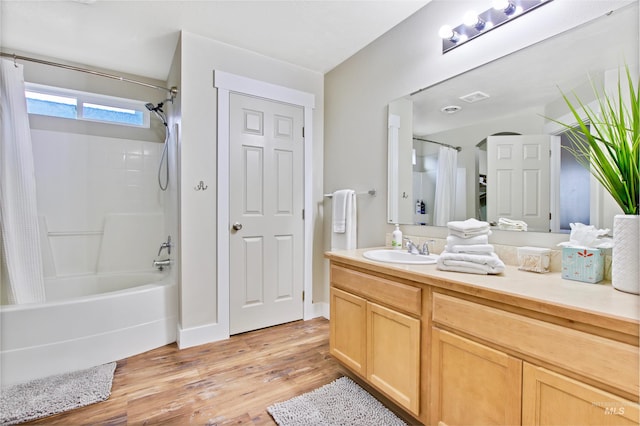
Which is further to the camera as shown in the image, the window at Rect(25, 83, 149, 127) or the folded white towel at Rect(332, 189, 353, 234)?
the window at Rect(25, 83, 149, 127)

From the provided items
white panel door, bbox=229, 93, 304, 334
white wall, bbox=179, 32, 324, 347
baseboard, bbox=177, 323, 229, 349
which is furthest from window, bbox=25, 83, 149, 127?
baseboard, bbox=177, 323, 229, 349

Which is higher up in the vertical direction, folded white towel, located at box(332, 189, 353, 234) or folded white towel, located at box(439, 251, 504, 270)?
folded white towel, located at box(332, 189, 353, 234)

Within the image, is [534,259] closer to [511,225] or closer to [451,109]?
[511,225]

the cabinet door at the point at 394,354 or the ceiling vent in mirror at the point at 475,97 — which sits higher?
the ceiling vent in mirror at the point at 475,97

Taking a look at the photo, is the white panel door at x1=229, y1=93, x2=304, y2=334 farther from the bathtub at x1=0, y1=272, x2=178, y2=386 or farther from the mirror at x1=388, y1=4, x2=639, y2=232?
the mirror at x1=388, y1=4, x2=639, y2=232

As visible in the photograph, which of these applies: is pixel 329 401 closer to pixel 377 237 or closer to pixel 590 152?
pixel 377 237

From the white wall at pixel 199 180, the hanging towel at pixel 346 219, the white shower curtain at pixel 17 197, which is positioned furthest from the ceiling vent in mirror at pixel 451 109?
the white shower curtain at pixel 17 197

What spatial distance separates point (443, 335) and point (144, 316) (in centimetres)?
213

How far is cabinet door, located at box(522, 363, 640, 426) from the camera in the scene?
77 centimetres

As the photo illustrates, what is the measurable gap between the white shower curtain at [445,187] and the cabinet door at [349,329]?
0.75 metres

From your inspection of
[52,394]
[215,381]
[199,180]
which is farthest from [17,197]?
[215,381]

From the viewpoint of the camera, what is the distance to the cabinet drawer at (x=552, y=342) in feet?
2.49

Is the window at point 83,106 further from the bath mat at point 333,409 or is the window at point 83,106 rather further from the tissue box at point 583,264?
the tissue box at point 583,264

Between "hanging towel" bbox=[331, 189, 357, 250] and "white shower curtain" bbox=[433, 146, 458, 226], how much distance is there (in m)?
0.77
